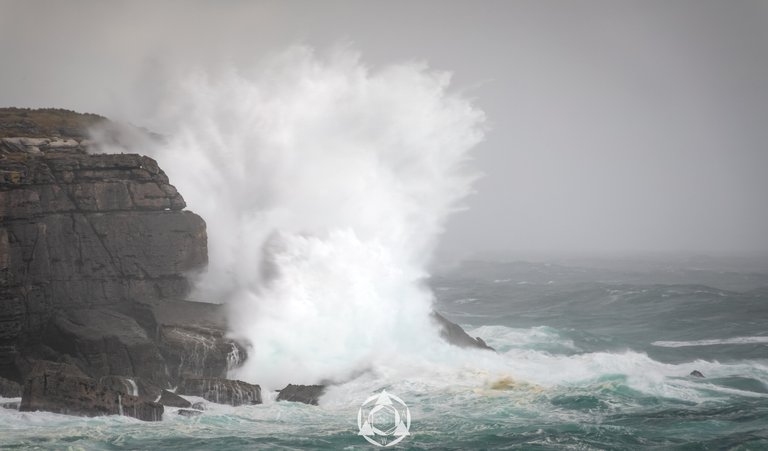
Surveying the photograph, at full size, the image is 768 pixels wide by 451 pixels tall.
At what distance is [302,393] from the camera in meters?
23.3

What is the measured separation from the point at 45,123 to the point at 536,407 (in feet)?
82.3

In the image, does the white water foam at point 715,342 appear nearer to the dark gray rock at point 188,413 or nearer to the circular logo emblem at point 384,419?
the circular logo emblem at point 384,419

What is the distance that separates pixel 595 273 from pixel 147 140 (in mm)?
71503

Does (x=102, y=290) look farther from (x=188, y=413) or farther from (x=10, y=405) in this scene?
(x=188, y=413)

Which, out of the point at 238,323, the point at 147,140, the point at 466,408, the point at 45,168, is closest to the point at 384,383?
the point at 466,408

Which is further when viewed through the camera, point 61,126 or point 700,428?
point 61,126

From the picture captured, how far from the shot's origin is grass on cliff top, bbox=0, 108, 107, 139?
29.8m

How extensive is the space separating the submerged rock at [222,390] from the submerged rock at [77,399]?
95.3 inches

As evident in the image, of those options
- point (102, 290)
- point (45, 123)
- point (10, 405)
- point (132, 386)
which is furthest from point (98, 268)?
point (45, 123)

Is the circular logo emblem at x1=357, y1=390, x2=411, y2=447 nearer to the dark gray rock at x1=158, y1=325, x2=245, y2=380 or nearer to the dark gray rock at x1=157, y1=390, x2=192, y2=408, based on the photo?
the dark gray rock at x1=157, y1=390, x2=192, y2=408

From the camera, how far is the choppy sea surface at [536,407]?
17969 millimetres

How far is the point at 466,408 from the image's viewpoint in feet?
71.3

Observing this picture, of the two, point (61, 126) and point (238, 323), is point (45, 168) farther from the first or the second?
point (238, 323)

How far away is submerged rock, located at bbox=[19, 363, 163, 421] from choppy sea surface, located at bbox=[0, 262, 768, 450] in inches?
14.6
